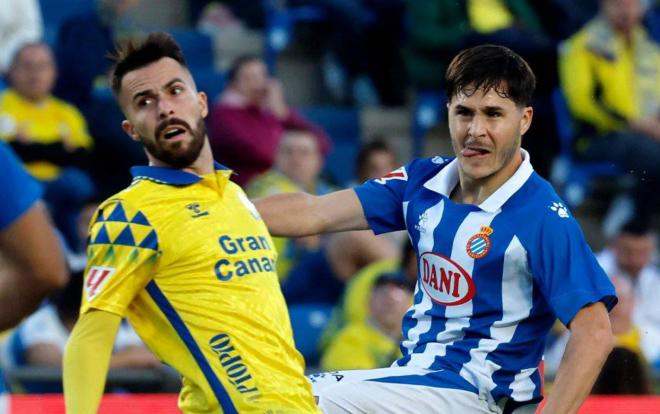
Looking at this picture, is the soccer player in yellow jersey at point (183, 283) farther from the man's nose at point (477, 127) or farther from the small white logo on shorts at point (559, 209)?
the small white logo on shorts at point (559, 209)

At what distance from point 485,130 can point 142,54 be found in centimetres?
106

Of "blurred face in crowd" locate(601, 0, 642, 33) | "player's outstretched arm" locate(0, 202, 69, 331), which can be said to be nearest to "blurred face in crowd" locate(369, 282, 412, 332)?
"blurred face in crowd" locate(601, 0, 642, 33)

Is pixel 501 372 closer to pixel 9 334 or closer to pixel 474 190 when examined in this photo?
pixel 474 190

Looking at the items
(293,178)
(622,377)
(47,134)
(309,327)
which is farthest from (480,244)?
(47,134)

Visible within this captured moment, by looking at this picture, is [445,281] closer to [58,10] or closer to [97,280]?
[97,280]

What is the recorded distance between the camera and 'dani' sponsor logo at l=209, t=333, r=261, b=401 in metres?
3.81

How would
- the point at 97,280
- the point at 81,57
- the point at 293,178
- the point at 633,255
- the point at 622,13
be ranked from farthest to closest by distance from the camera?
the point at 622,13 → the point at 81,57 → the point at 293,178 → the point at 633,255 → the point at 97,280

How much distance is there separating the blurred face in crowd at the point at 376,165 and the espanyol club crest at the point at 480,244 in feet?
14.7

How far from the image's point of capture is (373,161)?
8.38 meters

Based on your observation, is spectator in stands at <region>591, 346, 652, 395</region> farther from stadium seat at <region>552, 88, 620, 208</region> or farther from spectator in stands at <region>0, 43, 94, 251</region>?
spectator in stands at <region>0, 43, 94, 251</region>

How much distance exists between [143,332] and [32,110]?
176 inches

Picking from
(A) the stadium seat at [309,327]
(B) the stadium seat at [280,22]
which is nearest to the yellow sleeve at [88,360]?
(A) the stadium seat at [309,327]

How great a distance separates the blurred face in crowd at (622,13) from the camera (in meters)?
8.84

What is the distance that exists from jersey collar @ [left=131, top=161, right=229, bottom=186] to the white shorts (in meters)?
0.75
